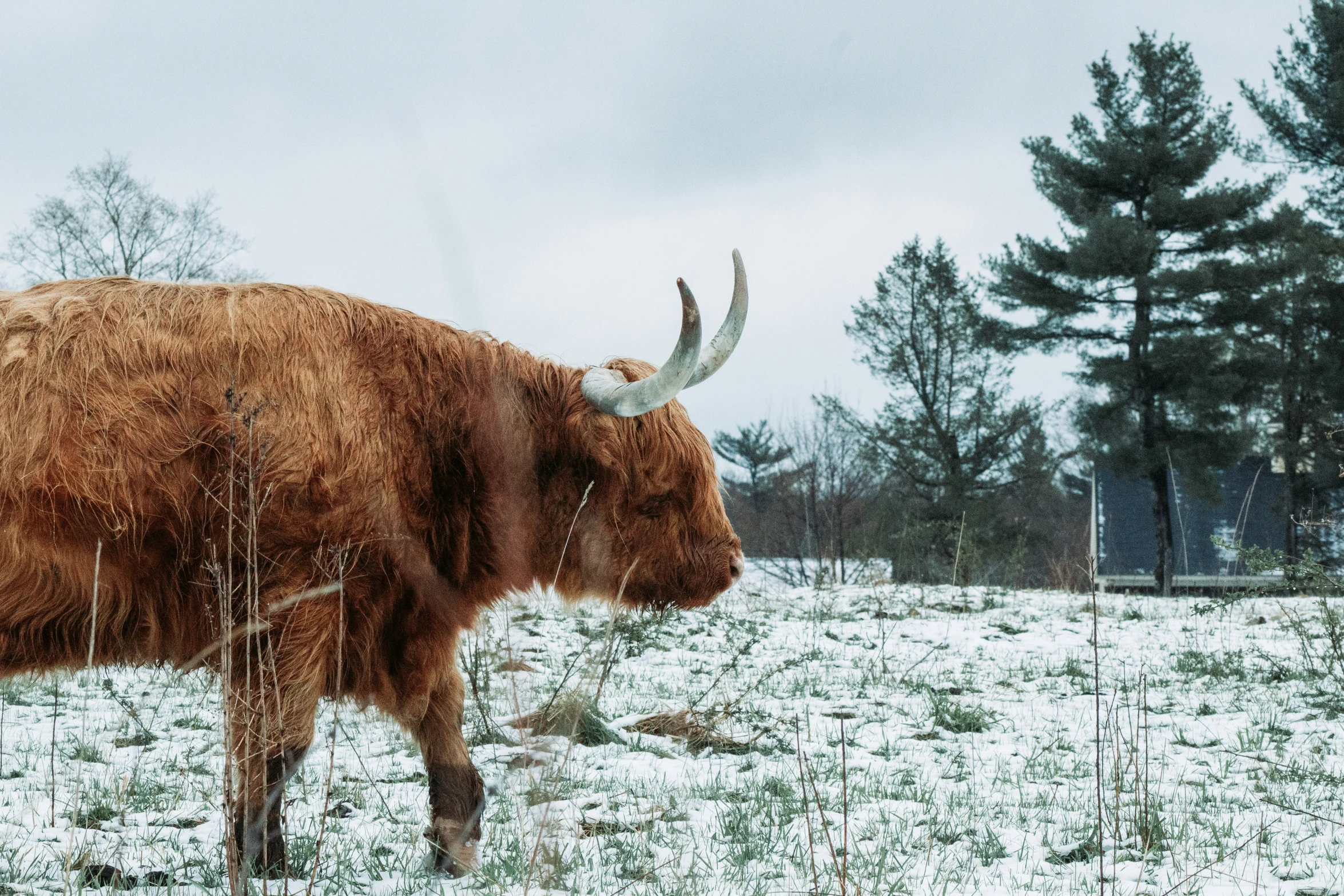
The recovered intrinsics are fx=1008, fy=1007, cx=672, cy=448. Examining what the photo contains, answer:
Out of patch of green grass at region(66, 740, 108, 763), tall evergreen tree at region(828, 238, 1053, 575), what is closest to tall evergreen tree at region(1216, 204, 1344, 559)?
tall evergreen tree at region(828, 238, 1053, 575)

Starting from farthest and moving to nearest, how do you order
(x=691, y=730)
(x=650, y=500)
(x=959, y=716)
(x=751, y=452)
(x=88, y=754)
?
(x=751, y=452) → (x=959, y=716) → (x=691, y=730) → (x=88, y=754) → (x=650, y=500)

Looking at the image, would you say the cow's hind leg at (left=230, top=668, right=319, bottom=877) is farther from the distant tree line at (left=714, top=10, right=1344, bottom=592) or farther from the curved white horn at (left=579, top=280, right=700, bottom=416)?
the distant tree line at (left=714, top=10, right=1344, bottom=592)

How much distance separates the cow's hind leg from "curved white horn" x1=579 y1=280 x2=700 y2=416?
4.55 ft

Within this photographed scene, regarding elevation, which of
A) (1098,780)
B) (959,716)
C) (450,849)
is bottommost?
(450,849)

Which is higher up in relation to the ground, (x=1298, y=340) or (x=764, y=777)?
(x=1298, y=340)

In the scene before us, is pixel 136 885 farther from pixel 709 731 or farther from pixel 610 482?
pixel 709 731

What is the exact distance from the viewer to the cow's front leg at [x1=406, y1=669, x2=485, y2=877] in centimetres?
329

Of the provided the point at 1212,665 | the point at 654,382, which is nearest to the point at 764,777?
the point at 654,382

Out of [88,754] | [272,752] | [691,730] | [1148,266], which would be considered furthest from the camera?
[1148,266]

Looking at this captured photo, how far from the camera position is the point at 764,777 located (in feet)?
13.5

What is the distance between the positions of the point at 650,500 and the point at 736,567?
1.53ft

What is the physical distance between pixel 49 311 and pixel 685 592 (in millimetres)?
2374

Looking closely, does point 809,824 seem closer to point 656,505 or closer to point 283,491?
point 283,491

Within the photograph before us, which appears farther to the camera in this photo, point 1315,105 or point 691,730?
point 1315,105
